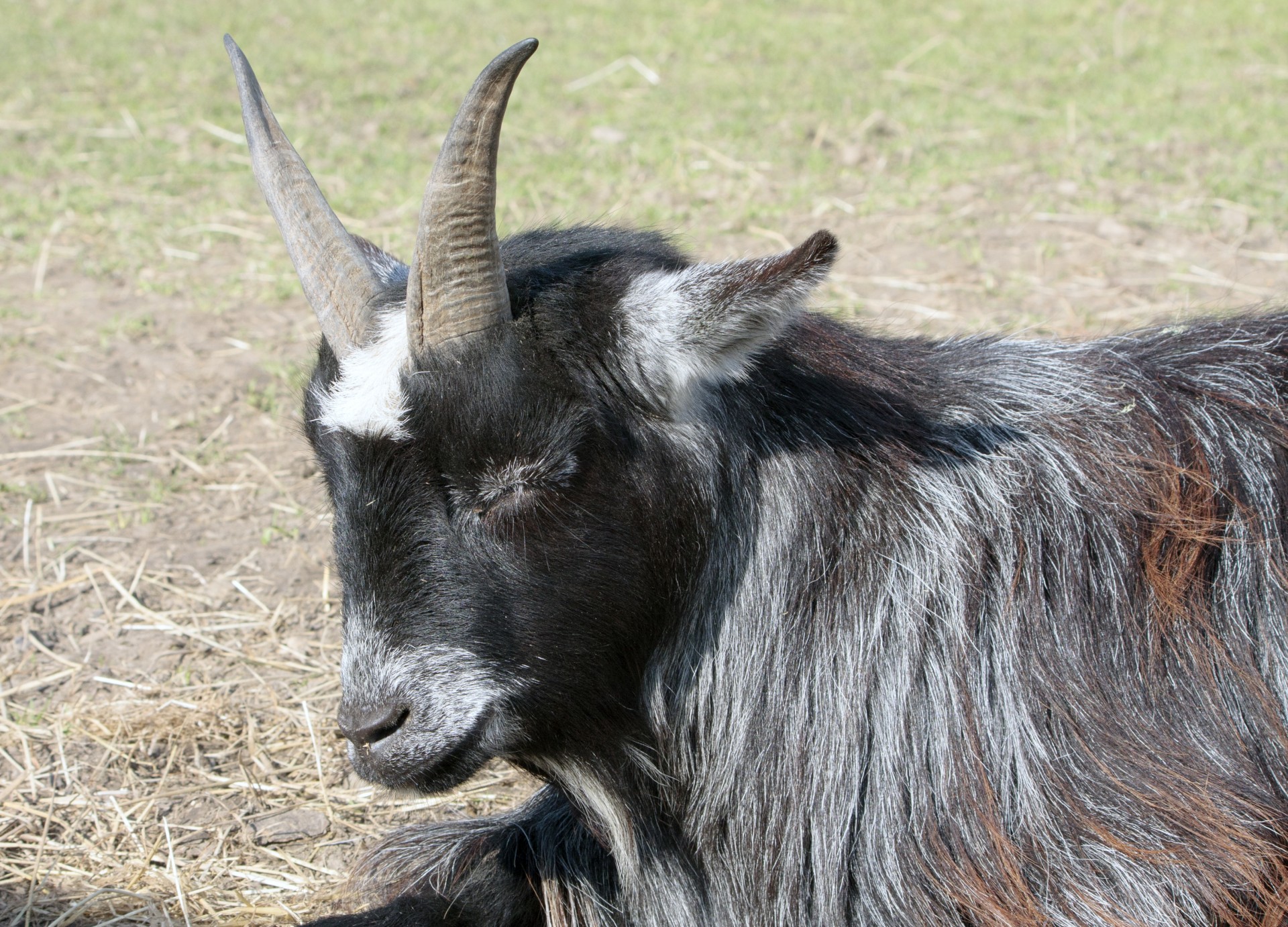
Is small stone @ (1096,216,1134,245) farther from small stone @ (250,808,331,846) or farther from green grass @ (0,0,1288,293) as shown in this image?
small stone @ (250,808,331,846)

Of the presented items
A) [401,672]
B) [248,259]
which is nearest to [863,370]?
[401,672]

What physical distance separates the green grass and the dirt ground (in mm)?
368

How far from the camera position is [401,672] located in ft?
9.00

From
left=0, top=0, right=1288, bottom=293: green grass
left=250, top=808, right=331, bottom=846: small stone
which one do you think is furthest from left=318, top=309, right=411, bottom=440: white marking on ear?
left=0, top=0, right=1288, bottom=293: green grass

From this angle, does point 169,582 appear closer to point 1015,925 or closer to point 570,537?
point 570,537

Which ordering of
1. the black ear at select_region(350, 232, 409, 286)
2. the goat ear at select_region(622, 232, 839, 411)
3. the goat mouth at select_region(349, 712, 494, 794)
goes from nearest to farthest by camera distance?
the goat ear at select_region(622, 232, 839, 411)
the goat mouth at select_region(349, 712, 494, 794)
the black ear at select_region(350, 232, 409, 286)

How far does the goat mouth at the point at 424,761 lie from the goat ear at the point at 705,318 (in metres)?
0.86

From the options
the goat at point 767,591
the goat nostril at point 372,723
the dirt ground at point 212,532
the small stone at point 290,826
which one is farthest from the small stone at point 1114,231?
the goat nostril at point 372,723

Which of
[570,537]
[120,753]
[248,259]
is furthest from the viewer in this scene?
[248,259]

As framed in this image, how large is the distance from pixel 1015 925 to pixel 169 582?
3.31 metres

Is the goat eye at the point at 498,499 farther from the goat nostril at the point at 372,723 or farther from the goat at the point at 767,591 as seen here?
the goat nostril at the point at 372,723

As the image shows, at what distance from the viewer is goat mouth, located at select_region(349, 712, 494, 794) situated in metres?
2.79

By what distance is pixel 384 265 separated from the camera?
327 cm

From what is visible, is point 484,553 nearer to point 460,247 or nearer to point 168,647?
point 460,247
